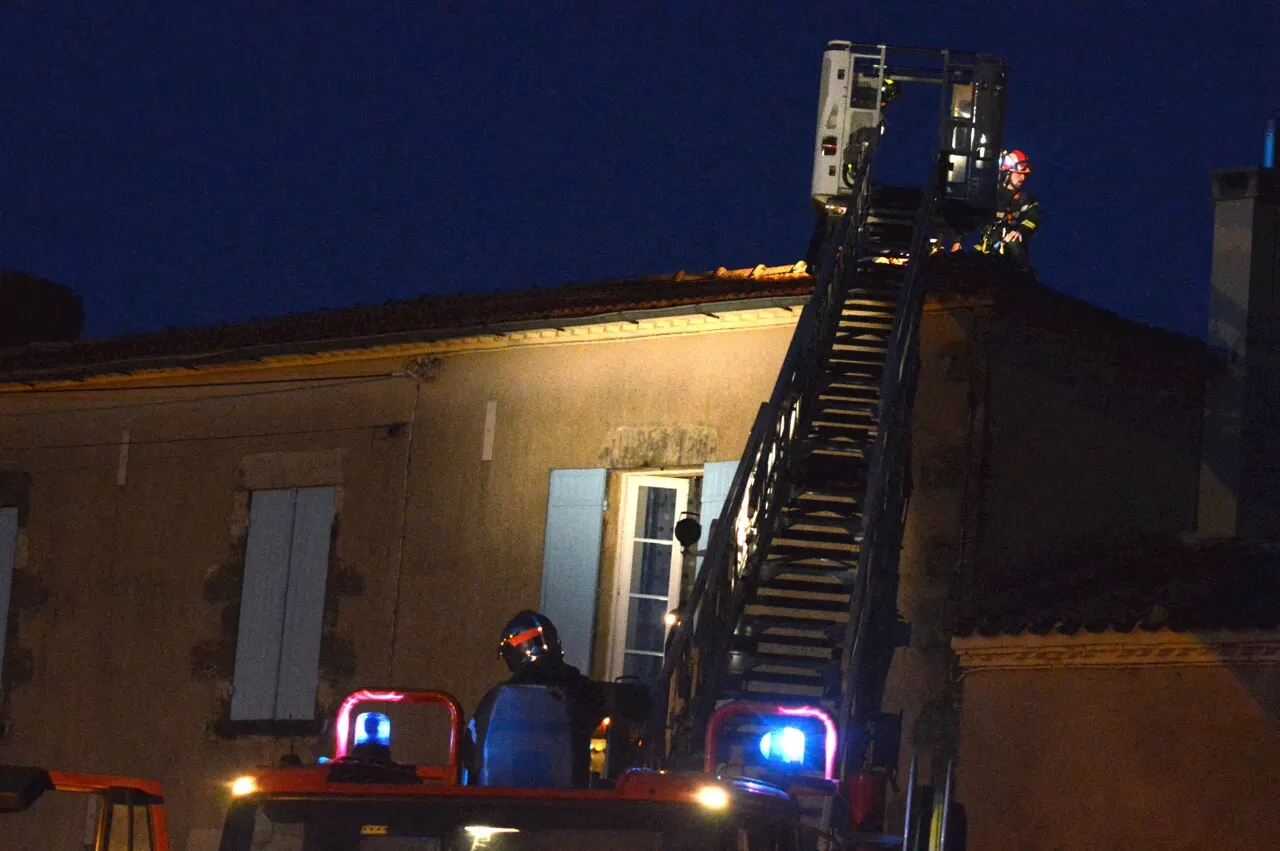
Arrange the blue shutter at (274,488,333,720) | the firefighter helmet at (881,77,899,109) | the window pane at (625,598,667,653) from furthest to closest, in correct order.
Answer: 1. the firefighter helmet at (881,77,899,109)
2. the blue shutter at (274,488,333,720)
3. the window pane at (625,598,667,653)

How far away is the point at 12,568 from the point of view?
17.8 m

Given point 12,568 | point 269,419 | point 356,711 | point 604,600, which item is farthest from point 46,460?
point 356,711

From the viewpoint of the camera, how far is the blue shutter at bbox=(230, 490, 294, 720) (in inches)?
627

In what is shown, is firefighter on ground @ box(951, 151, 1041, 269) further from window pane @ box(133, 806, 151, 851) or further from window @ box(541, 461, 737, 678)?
window pane @ box(133, 806, 151, 851)

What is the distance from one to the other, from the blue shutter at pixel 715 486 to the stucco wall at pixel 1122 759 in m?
2.25

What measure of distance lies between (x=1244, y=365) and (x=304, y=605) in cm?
731

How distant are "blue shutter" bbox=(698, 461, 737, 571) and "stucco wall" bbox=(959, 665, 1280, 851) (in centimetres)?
225

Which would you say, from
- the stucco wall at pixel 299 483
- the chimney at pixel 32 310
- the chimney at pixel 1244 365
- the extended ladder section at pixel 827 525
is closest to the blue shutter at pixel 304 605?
the stucco wall at pixel 299 483

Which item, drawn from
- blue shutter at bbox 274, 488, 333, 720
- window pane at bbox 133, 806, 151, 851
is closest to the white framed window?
blue shutter at bbox 274, 488, 333, 720

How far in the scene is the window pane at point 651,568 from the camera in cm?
1462

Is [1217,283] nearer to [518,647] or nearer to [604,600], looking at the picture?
[604,600]

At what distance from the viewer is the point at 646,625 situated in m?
14.6

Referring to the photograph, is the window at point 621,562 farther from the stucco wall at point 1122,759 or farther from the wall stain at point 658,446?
the stucco wall at point 1122,759

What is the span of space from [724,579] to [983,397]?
9.99 ft
